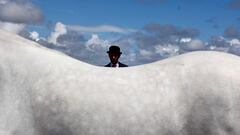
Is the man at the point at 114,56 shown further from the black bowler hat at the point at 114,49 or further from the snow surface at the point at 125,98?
the snow surface at the point at 125,98

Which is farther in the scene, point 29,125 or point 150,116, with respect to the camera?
point 29,125

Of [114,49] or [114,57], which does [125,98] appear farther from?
[114,49]

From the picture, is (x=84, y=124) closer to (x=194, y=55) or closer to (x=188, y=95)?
(x=188, y=95)

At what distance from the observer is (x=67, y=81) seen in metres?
4.11

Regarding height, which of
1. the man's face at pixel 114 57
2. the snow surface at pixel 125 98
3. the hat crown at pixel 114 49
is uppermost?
the hat crown at pixel 114 49

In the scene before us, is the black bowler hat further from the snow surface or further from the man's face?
the snow surface

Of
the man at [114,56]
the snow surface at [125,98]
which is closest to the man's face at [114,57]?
the man at [114,56]

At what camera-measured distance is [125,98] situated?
3.96 meters

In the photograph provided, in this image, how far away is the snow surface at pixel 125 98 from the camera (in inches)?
153

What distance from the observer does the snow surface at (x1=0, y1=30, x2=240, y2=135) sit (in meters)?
3.88

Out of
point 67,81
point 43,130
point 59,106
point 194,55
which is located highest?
point 194,55

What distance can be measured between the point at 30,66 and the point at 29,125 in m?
0.64

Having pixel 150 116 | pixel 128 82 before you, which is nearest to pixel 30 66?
pixel 128 82

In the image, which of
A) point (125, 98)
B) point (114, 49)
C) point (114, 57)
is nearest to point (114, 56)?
point (114, 57)
